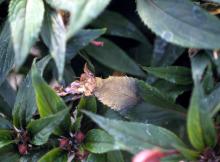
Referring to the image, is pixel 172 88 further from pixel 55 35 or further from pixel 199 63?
pixel 55 35

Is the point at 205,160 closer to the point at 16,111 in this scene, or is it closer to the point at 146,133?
the point at 146,133

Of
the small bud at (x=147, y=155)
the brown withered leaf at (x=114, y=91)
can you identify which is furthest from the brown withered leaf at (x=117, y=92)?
the small bud at (x=147, y=155)

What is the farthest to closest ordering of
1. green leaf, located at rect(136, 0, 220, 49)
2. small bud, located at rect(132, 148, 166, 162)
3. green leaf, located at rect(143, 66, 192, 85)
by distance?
1. green leaf, located at rect(143, 66, 192, 85)
2. green leaf, located at rect(136, 0, 220, 49)
3. small bud, located at rect(132, 148, 166, 162)

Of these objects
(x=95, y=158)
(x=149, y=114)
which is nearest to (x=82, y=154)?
(x=95, y=158)

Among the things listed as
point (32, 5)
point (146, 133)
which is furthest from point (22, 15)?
point (146, 133)

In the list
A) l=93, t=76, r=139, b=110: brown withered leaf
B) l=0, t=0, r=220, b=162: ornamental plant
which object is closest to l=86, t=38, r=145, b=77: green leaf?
l=0, t=0, r=220, b=162: ornamental plant

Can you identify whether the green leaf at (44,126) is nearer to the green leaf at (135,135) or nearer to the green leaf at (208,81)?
the green leaf at (135,135)

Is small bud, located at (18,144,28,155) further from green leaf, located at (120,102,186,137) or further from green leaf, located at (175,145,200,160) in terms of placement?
green leaf, located at (175,145,200,160)
